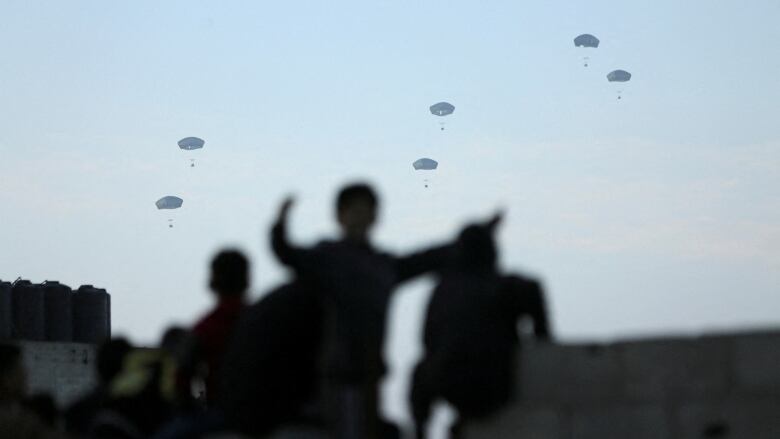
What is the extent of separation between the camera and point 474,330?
9695 mm

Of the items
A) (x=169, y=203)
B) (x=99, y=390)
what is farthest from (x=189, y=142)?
(x=99, y=390)

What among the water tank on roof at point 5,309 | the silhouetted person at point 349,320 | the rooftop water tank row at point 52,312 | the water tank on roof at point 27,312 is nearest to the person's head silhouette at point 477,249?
the silhouetted person at point 349,320

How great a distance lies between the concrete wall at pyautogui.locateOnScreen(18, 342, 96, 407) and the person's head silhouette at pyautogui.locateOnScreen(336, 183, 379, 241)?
47337 millimetres

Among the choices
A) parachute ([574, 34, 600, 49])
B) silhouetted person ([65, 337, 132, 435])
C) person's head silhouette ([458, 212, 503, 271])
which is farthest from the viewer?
parachute ([574, 34, 600, 49])

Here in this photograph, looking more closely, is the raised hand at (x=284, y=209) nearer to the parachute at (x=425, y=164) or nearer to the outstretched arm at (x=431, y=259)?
the outstretched arm at (x=431, y=259)

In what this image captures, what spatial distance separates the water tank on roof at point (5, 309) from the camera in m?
69.1

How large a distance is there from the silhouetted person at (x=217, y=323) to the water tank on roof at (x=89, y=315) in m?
64.8

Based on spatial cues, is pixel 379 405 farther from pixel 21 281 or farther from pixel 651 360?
pixel 21 281

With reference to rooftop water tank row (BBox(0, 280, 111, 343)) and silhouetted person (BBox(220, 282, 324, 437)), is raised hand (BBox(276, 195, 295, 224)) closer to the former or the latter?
silhouetted person (BBox(220, 282, 324, 437))

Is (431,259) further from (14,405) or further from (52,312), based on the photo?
(52,312)

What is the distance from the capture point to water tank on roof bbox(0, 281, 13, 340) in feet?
227

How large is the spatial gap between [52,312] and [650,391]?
213ft

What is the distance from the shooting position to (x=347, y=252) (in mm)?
9117

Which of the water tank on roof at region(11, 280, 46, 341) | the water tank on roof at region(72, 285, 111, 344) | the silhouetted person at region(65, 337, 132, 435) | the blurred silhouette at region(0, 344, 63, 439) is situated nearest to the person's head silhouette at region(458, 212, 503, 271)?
the silhouetted person at region(65, 337, 132, 435)
